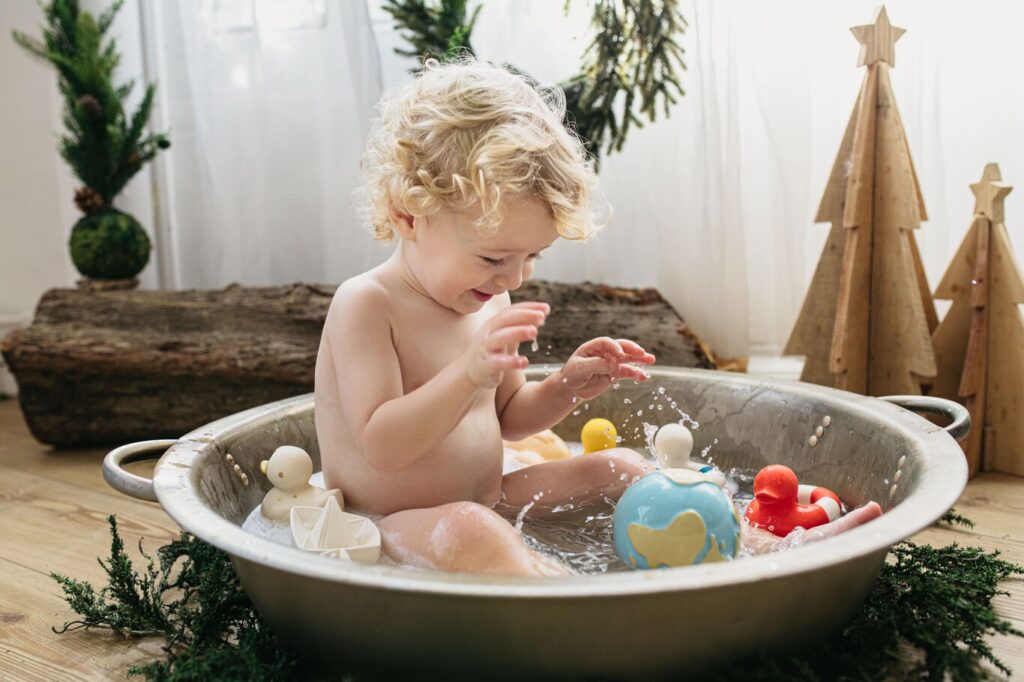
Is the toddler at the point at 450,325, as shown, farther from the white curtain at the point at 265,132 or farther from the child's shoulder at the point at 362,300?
the white curtain at the point at 265,132

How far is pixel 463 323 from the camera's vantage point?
0.99m

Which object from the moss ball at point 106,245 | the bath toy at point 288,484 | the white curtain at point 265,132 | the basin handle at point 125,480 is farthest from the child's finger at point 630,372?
the moss ball at point 106,245

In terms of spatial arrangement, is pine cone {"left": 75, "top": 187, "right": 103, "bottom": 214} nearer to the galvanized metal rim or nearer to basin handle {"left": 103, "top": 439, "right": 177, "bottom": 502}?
basin handle {"left": 103, "top": 439, "right": 177, "bottom": 502}

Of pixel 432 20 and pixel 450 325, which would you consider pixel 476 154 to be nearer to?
pixel 450 325

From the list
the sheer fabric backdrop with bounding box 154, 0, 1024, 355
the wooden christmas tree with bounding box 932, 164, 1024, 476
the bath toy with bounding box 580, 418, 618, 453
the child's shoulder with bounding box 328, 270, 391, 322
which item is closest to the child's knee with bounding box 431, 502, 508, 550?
the child's shoulder with bounding box 328, 270, 391, 322

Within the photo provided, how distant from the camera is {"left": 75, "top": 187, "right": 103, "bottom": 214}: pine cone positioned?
1918 millimetres

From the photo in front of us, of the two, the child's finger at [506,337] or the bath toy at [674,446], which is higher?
the child's finger at [506,337]

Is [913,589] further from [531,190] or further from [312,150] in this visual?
[312,150]

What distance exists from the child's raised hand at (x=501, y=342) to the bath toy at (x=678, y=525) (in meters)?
0.17

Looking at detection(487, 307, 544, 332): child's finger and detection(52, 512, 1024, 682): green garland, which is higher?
detection(487, 307, 544, 332): child's finger

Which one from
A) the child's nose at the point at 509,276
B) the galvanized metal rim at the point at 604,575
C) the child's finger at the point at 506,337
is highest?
the child's nose at the point at 509,276

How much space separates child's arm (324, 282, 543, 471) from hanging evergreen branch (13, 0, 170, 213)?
1.19m

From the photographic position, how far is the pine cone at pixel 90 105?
1.83 m

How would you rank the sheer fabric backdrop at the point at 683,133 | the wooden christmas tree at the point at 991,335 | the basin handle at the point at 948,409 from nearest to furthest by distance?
the basin handle at the point at 948,409 < the wooden christmas tree at the point at 991,335 < the sheer fabric backdrop at the point at 683,133
